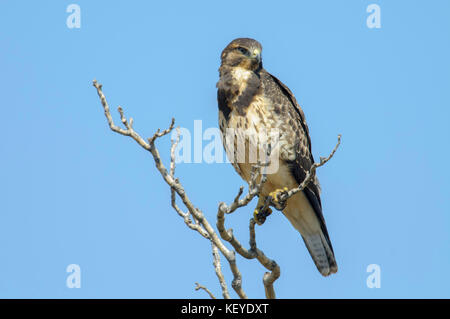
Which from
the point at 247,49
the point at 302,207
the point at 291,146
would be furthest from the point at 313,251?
the point at 247,49

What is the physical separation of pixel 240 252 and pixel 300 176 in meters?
1.89

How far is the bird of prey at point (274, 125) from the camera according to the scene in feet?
25.0

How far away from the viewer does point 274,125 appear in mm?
7613

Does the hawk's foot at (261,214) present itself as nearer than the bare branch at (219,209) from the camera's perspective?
No

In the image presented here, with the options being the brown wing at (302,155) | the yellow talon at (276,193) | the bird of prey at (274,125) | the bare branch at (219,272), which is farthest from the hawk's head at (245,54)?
the bare branch at (219,272)

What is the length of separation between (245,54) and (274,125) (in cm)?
102

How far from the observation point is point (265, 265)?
662 centimetres

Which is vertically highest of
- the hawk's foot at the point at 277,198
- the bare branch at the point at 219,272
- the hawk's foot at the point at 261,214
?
the hawk's foot at the point at 277,198

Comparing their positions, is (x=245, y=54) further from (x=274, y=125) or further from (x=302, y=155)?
(x=302, y=155)

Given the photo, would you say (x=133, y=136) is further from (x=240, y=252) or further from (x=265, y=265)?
(x=265, y=265)

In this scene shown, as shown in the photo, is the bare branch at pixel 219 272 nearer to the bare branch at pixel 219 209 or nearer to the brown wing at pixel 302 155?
the bare branch at pixel 219 209

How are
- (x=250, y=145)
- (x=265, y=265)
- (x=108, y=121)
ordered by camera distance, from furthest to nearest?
(x=250, y=145), (x=265, y=265), (x=108, y=121)

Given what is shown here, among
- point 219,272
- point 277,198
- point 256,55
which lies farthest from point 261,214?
point 256,55
